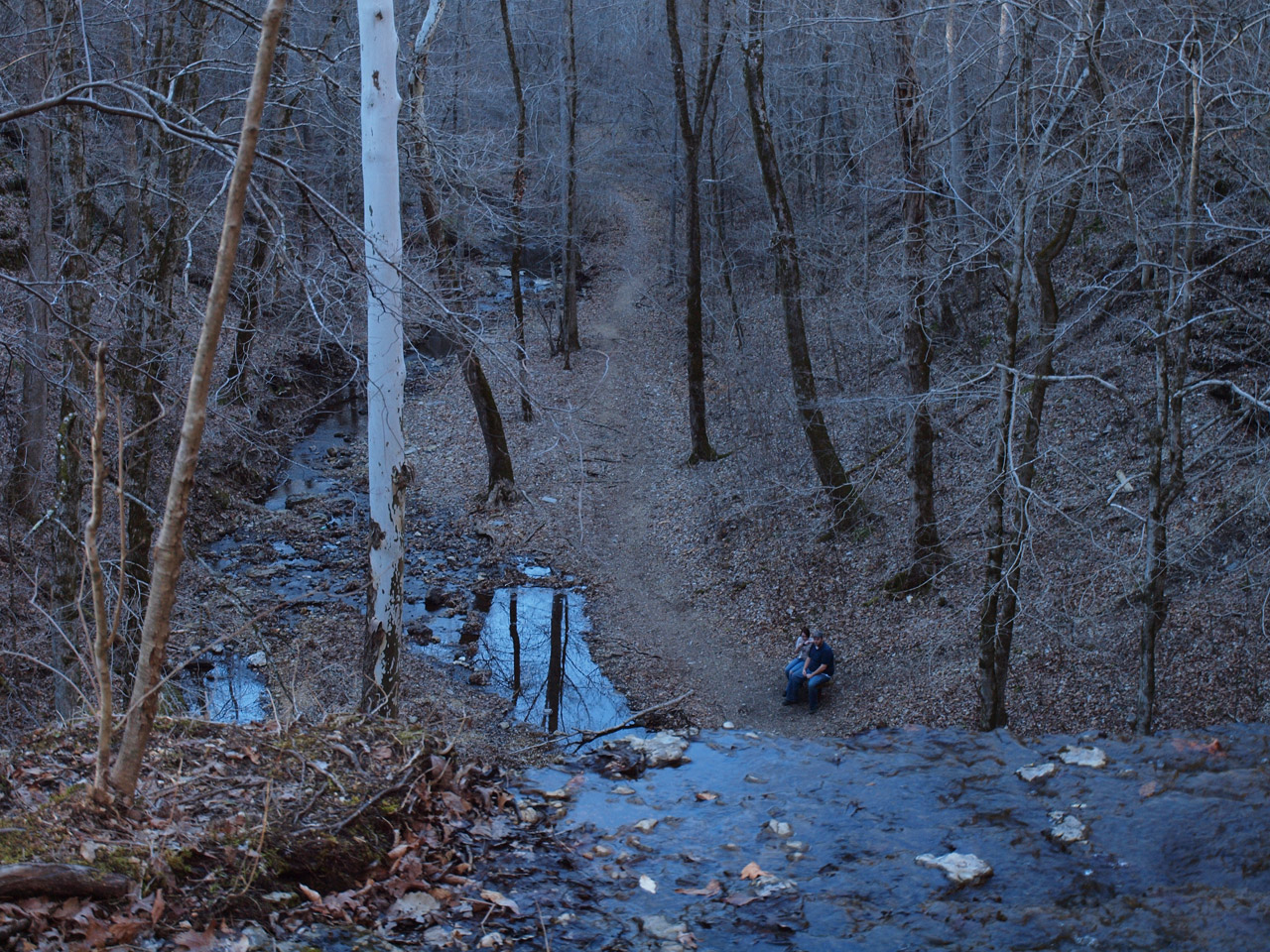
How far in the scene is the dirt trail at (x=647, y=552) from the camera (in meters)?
11.8

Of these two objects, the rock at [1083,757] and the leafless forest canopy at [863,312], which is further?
the leafless forest canopy at [863,312]

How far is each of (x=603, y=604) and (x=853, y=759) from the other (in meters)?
8.90

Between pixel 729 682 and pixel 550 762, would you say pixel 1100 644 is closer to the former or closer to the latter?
pixel 729 682

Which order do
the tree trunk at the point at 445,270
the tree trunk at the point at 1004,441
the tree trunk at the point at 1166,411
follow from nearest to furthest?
1. the tree trunk at the point at 1166,411
2. the tree trunk at the point at 1004,441
3. the tree trunk at the point at 445,270

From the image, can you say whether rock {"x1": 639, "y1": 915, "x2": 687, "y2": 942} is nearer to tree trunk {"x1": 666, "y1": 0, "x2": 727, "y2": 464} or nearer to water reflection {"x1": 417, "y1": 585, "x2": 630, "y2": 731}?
water reflection {"x1": 417, "y1": 585, "x2": 630, "y2": 731}

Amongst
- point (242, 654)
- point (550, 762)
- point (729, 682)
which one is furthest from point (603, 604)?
point (550, 762)

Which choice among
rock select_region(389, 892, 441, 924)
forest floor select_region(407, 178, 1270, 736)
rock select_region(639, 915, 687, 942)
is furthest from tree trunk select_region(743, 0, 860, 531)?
rock select_region(389, 892, 441, 924)

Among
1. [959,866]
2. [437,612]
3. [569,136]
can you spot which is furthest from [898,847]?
[569,136]

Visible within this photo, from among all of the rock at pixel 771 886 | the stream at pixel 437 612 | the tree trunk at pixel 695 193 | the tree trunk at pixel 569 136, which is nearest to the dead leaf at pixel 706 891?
the rock at pixel 771 886

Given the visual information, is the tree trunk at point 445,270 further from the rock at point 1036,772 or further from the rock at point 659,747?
the rock at point 1036,772

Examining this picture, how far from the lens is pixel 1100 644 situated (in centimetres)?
974

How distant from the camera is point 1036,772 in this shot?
4820 mm

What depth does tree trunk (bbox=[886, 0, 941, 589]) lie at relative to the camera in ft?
33.4

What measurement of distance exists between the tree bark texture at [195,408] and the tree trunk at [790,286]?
413 inches
